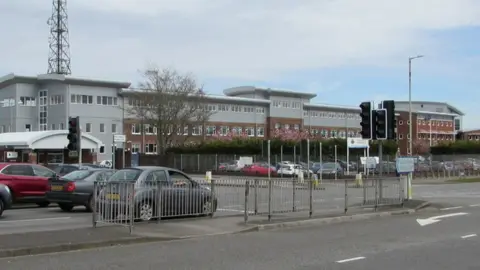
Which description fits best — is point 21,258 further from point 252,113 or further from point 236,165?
point 252,113

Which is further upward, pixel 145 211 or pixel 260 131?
pixel 260 131

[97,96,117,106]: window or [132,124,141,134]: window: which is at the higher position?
[97,96,117,106]: window

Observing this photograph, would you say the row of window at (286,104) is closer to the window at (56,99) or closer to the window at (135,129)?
the window at (135,129)

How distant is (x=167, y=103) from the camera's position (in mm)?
70000

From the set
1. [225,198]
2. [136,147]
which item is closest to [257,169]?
[225,198]

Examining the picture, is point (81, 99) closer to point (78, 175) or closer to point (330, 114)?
point (330, 114)

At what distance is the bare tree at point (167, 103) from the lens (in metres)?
70.2

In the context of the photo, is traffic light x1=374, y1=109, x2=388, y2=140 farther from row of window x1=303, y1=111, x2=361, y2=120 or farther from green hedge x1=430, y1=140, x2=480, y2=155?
row of window x1=303, y1=111, x2=361, y2=120

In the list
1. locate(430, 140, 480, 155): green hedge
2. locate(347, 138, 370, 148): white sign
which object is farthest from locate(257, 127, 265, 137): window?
locate(347, 138, 370, 148): white sign

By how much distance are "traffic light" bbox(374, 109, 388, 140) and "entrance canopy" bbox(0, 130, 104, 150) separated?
49388 mm

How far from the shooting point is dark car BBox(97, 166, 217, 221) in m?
13.9

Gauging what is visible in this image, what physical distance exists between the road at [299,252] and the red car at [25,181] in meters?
9.93

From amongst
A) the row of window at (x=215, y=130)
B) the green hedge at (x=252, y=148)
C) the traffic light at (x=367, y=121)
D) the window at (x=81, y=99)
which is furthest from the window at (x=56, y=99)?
the traffic light at (x=367, y=121)

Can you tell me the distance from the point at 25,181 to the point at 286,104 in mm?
94205
